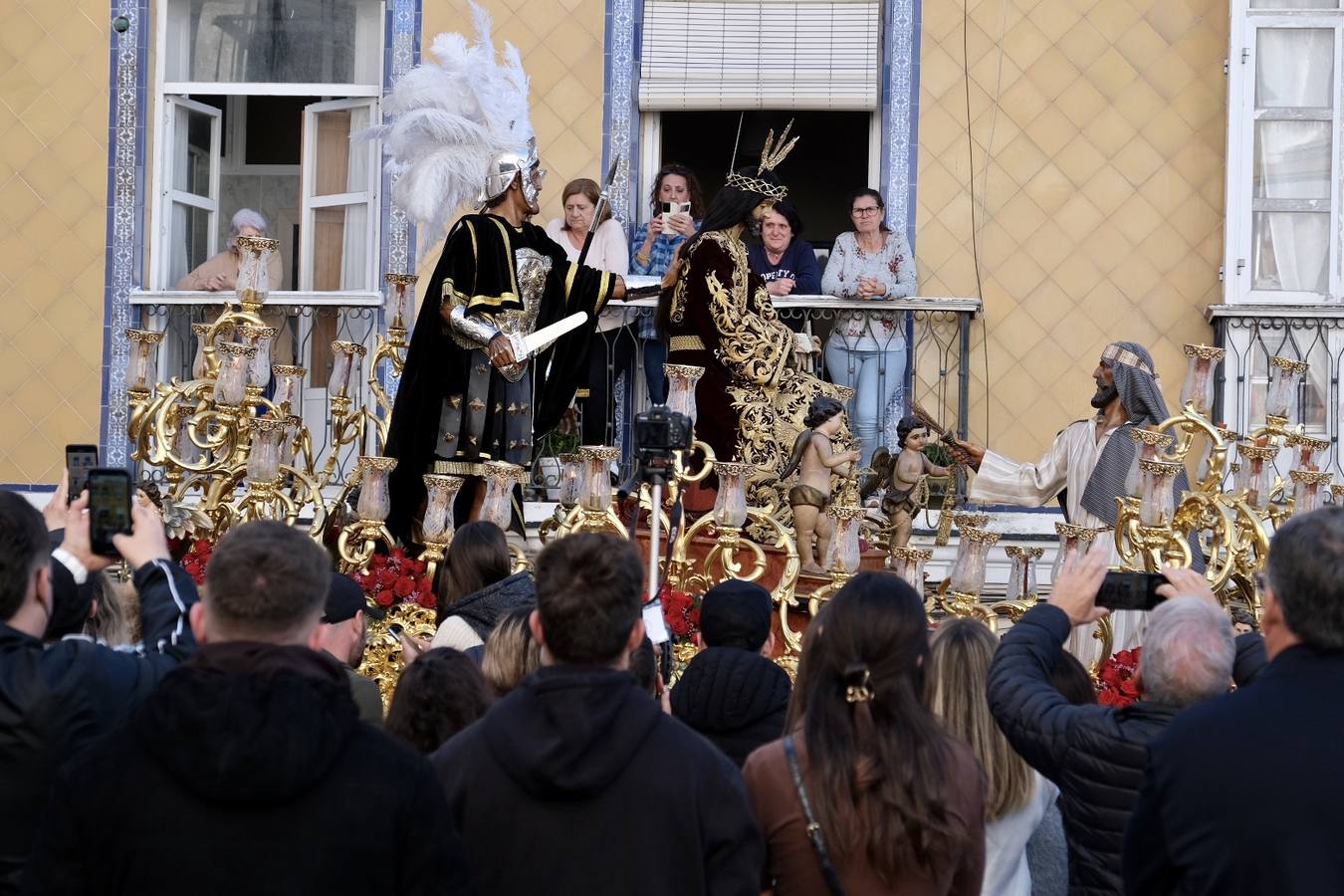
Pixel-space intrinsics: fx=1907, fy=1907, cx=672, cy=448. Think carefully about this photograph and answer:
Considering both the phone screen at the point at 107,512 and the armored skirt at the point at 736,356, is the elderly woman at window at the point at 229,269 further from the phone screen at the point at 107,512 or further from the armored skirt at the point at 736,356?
the phone screen at the point at 107,512

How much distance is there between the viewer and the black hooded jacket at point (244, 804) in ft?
8.52

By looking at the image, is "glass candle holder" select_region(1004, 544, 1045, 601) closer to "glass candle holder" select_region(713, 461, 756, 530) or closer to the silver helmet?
"glass candle holder" select_region(713, 461, 756, 530)

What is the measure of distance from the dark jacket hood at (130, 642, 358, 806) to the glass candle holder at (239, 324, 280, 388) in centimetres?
498

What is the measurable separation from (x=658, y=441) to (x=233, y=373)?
3030mm

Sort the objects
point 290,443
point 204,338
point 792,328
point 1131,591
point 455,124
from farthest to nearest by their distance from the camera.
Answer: point 792,328, point 290,443, point 455,124, point 204,338, point 1131,591

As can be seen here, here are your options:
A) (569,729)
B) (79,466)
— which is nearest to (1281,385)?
(79,466)

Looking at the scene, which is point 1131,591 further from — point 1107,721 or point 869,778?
point 869,778

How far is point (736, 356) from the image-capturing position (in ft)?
28.4

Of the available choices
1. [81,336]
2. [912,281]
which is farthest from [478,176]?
[81,336]

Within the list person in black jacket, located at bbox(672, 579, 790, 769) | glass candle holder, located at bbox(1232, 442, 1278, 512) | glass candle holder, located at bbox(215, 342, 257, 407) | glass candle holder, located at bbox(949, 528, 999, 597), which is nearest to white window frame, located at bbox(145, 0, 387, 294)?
glass candle holder, located at bbox(215, 342, 257, 407)

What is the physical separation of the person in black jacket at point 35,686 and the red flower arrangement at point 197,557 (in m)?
4.28

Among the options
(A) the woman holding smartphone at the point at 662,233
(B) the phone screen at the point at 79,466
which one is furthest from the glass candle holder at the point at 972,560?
(A) the woman holding smartphone at the point at 662,233

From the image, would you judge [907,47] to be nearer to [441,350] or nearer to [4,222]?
[441,350]

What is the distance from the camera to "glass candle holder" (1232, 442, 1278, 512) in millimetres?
6914
